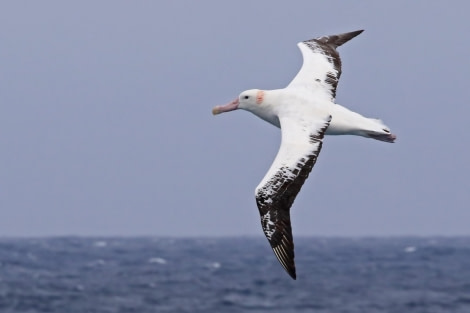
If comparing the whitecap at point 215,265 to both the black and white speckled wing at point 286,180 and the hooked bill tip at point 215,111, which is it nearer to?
the hooked bill tip at point 215,111

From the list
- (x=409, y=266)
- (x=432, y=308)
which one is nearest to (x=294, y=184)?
(x=432, y=308)

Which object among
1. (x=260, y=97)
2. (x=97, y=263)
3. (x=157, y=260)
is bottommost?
(x=260, y=97)

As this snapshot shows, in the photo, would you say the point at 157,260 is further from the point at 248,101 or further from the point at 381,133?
the point at 381,133

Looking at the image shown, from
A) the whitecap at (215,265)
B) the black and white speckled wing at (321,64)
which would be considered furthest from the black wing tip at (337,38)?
the whitecap at (215,265)

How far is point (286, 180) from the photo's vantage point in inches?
632

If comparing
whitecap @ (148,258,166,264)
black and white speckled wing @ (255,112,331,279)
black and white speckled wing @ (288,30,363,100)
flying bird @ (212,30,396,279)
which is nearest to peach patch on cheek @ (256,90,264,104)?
flying bird @ (212,30,396,279)

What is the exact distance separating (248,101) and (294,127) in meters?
1.61

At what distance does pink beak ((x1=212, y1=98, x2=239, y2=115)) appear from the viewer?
18812 millimetres

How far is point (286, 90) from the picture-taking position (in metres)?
18.0

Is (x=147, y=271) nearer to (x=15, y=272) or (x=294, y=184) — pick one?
(x=15, y=272)

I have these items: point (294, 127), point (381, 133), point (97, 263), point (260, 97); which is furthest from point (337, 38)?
point (97, 263)

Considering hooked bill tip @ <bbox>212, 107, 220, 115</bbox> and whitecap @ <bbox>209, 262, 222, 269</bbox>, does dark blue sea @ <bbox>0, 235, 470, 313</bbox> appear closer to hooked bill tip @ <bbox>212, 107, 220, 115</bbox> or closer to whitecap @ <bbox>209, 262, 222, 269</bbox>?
whitecap @ <bbox>209, 262, 222, 269</bbox>

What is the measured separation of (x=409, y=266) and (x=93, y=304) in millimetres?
44723

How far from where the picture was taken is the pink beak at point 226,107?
61.7 ft
